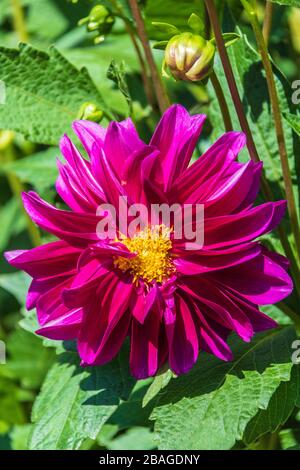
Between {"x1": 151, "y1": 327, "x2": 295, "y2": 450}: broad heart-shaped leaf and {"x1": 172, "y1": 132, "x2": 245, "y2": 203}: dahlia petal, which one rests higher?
{"x1": 172, "y1": 132, "x2": 245, "y2": 203}: dahlia petal

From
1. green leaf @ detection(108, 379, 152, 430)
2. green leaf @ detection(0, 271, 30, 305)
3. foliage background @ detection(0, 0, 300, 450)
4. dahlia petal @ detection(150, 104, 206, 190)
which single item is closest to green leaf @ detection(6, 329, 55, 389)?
foliage background @ detection(0, 0, 300, 450)

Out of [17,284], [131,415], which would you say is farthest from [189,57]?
[17,284]

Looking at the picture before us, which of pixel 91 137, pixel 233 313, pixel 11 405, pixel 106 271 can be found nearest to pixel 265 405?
pixel 233 313

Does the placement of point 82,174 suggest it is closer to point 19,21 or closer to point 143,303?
point 143,303

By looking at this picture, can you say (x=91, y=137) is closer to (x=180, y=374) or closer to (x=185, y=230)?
(x=185, y=230)

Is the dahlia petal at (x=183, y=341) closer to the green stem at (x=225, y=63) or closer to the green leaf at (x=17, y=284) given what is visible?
the green stem at (x=225, y=63)

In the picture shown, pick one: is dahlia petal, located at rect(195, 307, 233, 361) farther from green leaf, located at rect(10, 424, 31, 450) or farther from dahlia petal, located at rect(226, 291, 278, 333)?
green leaf, located at rect(10, 424, 31, 450)
